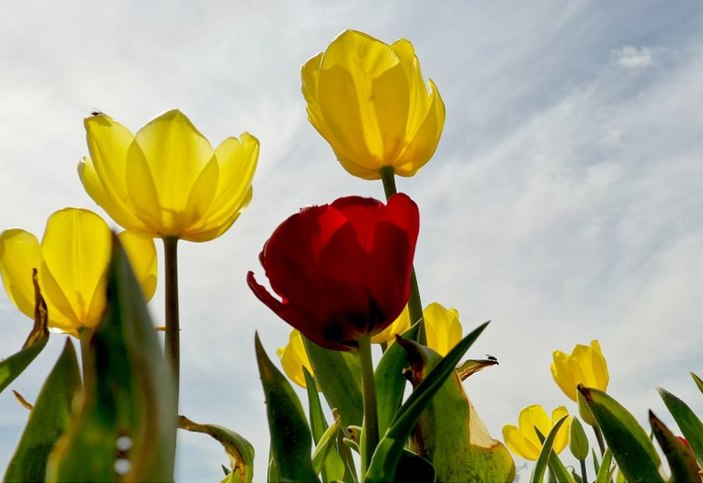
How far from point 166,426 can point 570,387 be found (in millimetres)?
2759

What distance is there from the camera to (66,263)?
1.14m

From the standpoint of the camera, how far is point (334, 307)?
770mm

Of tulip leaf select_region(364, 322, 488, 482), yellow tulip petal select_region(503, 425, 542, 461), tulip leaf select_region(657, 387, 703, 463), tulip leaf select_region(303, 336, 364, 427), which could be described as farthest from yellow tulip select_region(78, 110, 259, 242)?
yellow tulip petal select_region(503, 425, 542, 461)

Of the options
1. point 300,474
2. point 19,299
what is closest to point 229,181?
point 19,299

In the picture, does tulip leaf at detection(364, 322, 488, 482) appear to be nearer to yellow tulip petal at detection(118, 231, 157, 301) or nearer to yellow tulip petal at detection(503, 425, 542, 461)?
yellow tulip petal at detection(118, 231, 157, 301)

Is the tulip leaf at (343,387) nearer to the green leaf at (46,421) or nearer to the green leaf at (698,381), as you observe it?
the green leaf at (46,421)

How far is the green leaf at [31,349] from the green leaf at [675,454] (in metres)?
0.68

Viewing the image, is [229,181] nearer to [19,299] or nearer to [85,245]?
[85,245]

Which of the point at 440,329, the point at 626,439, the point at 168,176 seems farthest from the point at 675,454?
the point at 440,329

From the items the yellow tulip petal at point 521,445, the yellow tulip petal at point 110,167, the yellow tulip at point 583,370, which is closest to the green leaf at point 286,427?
the yellow tulip petal at point 110,167

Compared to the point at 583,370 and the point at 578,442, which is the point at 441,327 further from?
the point at 583,370

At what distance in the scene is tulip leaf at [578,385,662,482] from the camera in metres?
0.81

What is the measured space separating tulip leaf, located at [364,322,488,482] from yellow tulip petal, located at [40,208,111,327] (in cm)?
61

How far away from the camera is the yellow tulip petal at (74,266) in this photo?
1.12 meters
